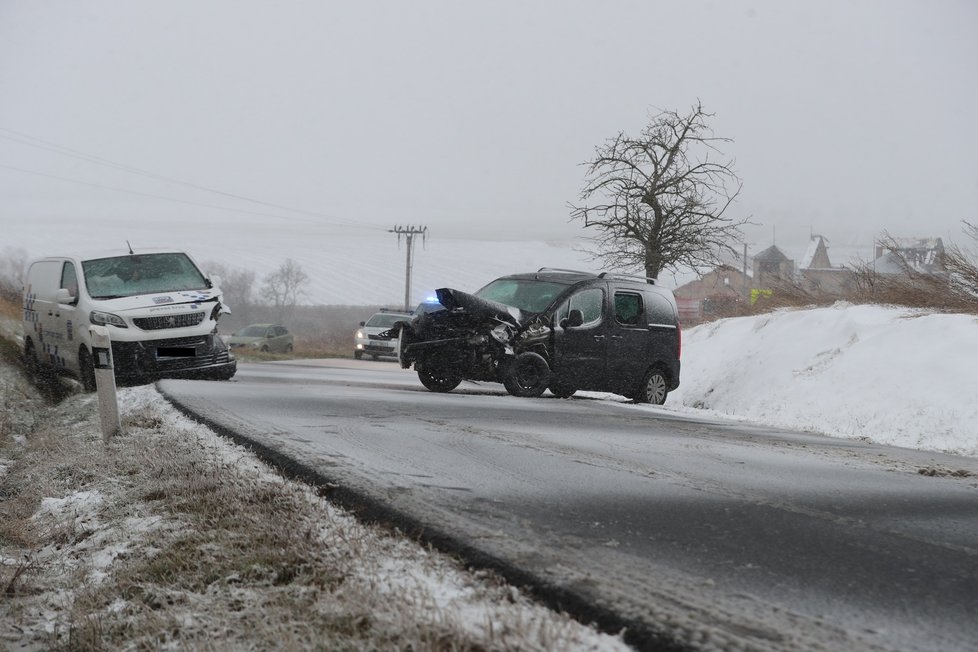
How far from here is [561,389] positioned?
44.1 ft

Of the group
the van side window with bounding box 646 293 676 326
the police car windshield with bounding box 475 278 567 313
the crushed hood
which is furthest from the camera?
the van side window with bounding box 646 293 676 326

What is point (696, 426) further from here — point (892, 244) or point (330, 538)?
point (892, 244)

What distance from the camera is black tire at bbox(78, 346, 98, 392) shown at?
43.1ft

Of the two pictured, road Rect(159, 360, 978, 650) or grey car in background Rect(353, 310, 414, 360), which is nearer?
road Rect(159, 360, 978, 650)

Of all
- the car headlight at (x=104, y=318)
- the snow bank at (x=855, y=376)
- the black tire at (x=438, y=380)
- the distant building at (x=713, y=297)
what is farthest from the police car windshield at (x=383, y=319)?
the car headlight at (x=104, y=318)

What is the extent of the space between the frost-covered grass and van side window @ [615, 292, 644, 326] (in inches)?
311

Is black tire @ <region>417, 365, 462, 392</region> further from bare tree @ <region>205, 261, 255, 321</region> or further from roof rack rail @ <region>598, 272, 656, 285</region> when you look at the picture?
bare tree @ <region>205, 261, 255, 321</region>

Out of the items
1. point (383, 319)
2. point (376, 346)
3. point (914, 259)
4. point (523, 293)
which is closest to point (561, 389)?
point (523, 293)

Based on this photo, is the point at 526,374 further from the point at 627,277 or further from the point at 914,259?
the point at 914,259

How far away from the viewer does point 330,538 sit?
410 centimetres

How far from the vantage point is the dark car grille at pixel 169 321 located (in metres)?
13.2

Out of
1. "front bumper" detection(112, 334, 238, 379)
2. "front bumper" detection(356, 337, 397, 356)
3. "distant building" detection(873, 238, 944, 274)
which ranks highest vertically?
"distant building" detection(873, 238, 944, 274)

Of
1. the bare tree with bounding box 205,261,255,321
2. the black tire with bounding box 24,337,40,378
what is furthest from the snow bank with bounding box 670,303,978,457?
the bare tree with bounding box 205,261,255,321

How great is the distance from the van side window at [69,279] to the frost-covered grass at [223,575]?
7.62 metres
